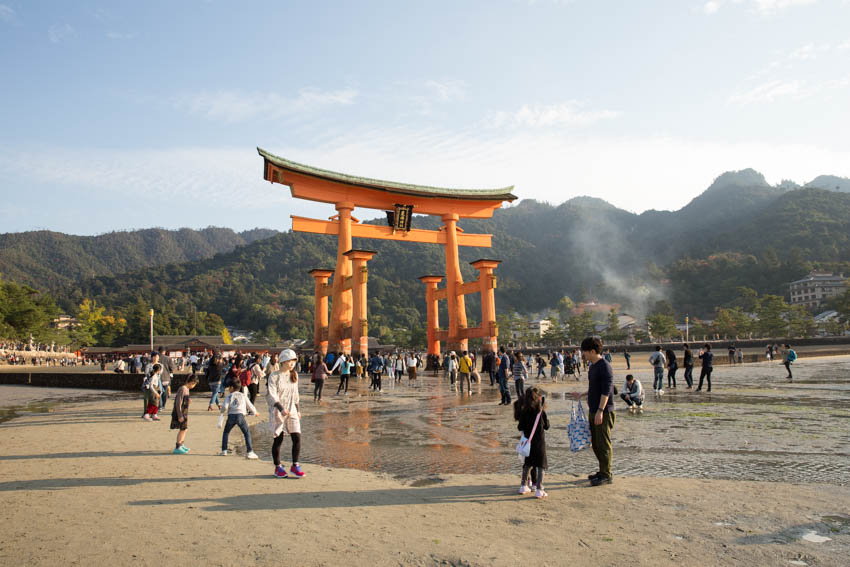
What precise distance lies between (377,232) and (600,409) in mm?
29372

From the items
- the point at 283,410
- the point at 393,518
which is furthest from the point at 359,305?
the point at 393,518

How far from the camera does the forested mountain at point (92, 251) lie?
4843 inches

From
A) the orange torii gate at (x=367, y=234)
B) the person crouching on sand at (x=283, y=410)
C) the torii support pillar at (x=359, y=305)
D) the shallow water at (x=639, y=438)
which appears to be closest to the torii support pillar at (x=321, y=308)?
the orange torii gate at (x=367, y=234)

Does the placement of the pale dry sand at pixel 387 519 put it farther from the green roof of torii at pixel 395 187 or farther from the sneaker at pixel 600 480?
the green roof of torii at pixel 395 187

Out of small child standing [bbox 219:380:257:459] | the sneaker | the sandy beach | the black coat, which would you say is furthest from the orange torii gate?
the black coat

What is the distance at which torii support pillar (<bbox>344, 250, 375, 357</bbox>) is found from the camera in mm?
29594

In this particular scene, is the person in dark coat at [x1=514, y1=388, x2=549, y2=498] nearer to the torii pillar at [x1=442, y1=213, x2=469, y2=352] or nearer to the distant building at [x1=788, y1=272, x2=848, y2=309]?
the torii pillar at [x1=442, y1=213, x2=469, y2=352]

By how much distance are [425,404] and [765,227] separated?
390ft

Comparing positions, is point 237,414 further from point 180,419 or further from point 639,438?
point 639,438

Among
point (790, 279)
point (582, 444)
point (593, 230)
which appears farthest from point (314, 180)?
point (593, 230)

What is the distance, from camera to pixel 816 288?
262 feet

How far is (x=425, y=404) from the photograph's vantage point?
541 inches

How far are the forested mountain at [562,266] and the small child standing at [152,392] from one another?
72175 millimetres

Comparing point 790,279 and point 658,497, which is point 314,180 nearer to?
point 658,497
